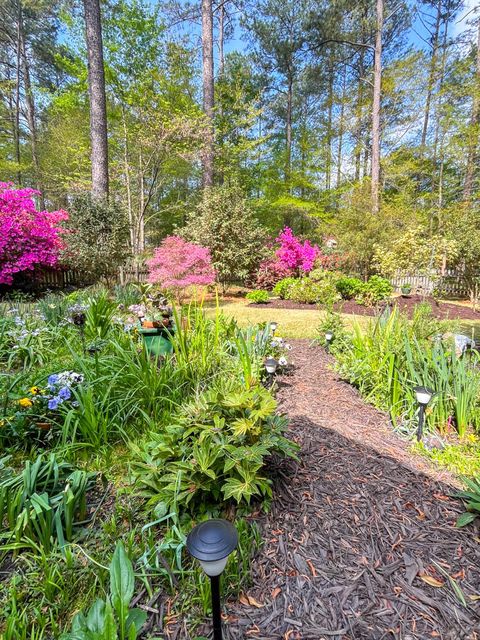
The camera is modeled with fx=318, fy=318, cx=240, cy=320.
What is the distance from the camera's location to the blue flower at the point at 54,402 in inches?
74.5

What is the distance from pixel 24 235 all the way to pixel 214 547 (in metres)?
8.61

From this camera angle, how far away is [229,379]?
2438mm

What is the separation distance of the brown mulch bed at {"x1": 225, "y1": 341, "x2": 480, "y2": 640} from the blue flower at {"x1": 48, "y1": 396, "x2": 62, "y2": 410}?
4.47 ft

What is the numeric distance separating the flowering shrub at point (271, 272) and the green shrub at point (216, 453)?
872 centimetres

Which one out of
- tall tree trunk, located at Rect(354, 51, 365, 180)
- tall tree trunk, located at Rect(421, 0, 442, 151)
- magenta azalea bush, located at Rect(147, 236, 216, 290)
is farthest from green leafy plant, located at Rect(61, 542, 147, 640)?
tall tree trunk, located at Rect(421, 0, 442, 151)

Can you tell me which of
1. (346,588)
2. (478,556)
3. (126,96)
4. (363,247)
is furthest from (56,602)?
(126,96)

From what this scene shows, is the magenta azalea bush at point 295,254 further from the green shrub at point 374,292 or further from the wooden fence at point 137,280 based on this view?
the wooden fence at point 137,280

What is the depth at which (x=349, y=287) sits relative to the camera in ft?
28.3

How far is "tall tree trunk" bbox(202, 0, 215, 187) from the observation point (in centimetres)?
1040

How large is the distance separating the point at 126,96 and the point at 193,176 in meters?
6.50

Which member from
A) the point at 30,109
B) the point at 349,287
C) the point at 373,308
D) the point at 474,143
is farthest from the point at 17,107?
the point at 474,143

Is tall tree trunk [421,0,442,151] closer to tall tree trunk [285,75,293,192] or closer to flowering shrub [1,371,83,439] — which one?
tall tree trunk [285,75,293,192]

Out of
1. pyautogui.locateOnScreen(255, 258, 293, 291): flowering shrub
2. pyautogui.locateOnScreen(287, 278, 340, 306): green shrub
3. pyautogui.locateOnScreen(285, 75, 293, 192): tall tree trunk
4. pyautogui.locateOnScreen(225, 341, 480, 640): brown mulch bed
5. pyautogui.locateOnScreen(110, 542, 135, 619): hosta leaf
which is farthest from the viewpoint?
pyautogui.locateOnScreen(285, 75, 293, 192): tall tree trunk

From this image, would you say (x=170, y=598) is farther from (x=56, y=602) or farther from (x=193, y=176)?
(x=193, y=176)
